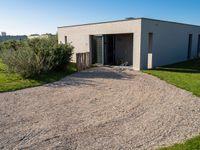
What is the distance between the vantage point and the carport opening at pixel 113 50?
50.5ft

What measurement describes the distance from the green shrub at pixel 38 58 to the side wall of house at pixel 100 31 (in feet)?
11.4

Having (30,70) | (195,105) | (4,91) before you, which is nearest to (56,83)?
(30,70)

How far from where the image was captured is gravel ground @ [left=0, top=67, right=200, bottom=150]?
155 inches

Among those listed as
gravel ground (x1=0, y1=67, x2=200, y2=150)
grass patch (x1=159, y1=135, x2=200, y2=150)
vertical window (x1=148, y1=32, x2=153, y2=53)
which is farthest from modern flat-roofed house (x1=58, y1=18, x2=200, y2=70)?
grass patch (x1=159, y1=135, x2=200, y2=150)

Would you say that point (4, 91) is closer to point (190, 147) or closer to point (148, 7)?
point (190, 147)

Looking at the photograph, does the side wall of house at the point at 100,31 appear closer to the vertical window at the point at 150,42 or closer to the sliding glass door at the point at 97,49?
the sliding glass door at the point at 97,49

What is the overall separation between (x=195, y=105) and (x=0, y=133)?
531cm

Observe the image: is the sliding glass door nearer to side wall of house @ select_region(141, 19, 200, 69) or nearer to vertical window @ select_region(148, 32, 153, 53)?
vertical window @ select_region(148, 32, 153, 53)

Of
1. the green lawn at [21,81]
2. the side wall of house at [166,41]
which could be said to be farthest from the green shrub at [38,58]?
the side wall of house at [166,41]

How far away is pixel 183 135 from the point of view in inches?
163

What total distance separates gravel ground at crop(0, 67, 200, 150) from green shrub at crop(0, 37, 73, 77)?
5.95 feet


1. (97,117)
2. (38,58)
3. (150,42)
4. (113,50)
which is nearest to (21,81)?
(38,58)

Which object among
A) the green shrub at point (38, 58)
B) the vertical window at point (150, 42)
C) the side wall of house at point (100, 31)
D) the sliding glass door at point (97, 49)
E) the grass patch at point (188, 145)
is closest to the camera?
the grass patch at point (188, 145)

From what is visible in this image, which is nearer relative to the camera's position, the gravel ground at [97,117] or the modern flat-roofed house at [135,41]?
the gravel ground at [97,117]
